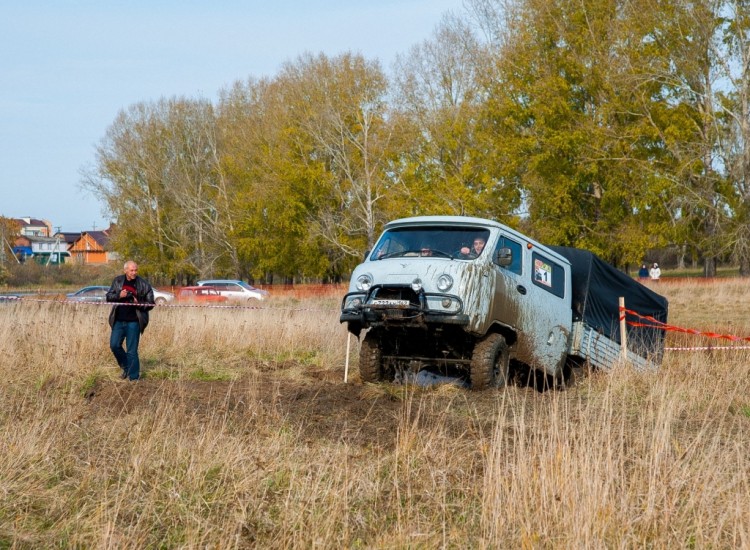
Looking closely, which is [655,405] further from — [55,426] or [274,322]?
[274,322]

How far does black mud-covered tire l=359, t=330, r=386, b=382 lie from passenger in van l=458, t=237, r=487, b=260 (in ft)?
4.54

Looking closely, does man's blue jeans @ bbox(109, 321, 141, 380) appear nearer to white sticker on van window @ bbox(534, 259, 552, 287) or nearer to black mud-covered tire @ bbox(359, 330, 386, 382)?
black mud-covered tire @ bbox(359, 330, 386, 382)

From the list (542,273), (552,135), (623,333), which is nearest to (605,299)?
(623,333)

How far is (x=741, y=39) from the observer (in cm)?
3378

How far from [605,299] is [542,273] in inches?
70.7

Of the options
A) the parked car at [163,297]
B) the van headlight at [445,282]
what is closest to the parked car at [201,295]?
the parked car at [163,297]

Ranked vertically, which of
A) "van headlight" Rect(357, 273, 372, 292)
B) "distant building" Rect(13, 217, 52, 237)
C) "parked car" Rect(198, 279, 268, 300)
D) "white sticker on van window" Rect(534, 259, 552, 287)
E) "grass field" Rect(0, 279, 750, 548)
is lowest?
"grass field" Rect(0, 279, 750, 548)

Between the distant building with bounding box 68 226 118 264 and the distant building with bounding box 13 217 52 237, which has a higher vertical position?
the distant building with bounding box 13 217 52 237

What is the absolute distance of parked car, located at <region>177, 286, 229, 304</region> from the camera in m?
37.5

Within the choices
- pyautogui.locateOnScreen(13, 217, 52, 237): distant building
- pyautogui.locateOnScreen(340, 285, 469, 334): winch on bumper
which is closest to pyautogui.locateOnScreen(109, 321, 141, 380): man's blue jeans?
pyautogui.locateOnScreen(340, 285, 469, 334): winch on bumper

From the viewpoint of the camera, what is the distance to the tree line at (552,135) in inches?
1348

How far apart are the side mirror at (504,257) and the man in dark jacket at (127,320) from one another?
4.63 metres

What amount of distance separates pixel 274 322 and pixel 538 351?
20.0ft

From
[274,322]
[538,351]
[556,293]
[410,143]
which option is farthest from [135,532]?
[410,143]
